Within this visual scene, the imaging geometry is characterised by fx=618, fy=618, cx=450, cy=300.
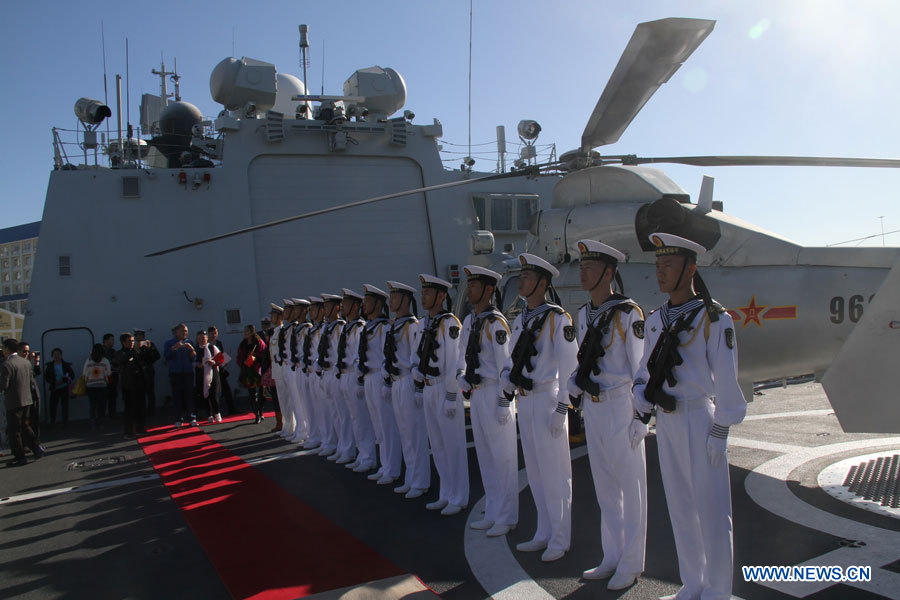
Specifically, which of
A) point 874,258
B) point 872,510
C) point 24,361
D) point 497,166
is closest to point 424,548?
point 872,510

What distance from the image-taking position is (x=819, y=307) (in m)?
5.19

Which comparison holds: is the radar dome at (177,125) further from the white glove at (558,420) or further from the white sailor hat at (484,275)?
the white glove at (558,420)

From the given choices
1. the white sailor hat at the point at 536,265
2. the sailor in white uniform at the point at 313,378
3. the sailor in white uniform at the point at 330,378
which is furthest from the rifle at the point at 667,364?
the sailor in white uniform at the point at 313,378

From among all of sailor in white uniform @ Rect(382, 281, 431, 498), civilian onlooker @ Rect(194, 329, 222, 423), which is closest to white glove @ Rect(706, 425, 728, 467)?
sailor in white uniform @ Rect(382, 281, 431, 498)

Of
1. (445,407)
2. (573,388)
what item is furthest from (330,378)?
(573,388)

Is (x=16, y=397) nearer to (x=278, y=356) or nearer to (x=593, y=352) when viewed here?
(x=278, y=356)

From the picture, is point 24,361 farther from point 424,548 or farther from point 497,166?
point 497,166

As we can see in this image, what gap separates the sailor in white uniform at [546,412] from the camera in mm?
3896

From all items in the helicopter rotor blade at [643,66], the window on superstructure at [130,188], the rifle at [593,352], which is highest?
the window on superstructure at [130,188]

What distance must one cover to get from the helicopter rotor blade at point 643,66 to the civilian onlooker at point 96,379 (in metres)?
8.33

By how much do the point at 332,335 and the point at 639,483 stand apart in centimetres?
440

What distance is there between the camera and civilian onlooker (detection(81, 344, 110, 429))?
965cm

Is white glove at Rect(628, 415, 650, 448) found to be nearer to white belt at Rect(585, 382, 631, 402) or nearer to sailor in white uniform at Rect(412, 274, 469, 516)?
white belt at Rect(585, 382, 631, 402)

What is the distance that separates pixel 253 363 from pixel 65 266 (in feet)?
14.4
